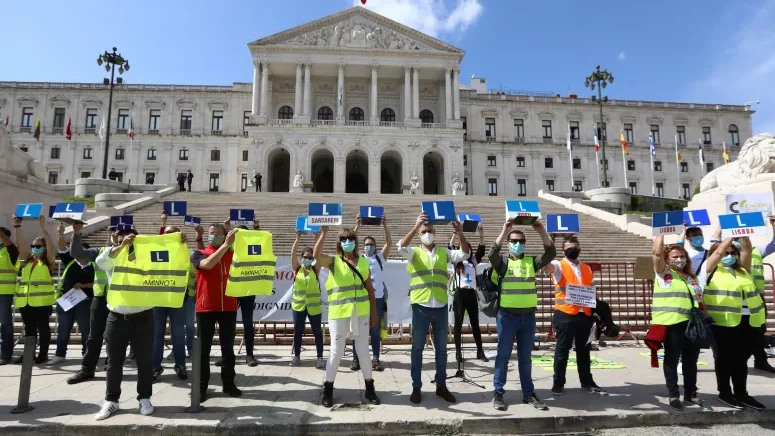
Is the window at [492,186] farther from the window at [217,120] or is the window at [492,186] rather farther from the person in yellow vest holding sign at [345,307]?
the person in yellow vest holding sign at [345,307]

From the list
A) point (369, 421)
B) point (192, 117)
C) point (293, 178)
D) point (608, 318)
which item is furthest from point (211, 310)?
point (192, 117)

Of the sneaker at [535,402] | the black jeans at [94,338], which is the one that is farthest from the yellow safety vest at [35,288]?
the sneaker at [535,402]

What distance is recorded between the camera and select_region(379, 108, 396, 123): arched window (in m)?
53.7

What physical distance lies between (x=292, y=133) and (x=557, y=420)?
1728 inches

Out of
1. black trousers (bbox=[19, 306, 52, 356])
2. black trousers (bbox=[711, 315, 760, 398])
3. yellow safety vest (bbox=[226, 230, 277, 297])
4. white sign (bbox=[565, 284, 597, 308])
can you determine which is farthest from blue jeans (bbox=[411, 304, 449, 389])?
black trousers (bbox=[19, 306, 52, 356])

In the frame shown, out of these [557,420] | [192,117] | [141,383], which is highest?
[192,117]

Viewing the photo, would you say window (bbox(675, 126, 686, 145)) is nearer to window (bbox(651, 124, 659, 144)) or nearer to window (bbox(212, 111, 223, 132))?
window (bbox(651, 124, 659, 144))

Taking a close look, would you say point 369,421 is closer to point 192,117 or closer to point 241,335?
point 241,335

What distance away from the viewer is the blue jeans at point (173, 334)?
688 centimetres

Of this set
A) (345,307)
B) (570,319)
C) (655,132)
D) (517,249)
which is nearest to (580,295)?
(570,319)

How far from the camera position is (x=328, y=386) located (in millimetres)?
5586

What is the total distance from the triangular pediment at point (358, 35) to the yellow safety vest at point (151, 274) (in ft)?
156

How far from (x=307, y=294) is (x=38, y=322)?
447 cm

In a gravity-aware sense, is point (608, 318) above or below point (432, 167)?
below
